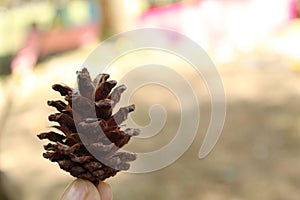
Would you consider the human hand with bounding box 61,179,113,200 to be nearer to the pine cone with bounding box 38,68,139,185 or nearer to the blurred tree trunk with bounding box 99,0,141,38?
the pine cone with bounding box 38,68,139,185

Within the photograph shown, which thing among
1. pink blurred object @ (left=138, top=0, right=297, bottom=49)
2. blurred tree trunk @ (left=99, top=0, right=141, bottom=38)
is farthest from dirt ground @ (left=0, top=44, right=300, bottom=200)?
blurred tree trunk @ (left=99, top=0, right=141, bottom=38)

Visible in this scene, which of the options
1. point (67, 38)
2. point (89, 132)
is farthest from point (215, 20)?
point (89, 132)

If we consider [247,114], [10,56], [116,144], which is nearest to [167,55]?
[247,114]

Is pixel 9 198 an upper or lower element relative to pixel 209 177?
lower

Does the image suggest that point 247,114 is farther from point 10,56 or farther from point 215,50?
point 10,56

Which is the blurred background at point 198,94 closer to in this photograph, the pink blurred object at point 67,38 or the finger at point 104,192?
the pink blurred object at point 67,38

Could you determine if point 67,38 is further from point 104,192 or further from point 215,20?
point 104,192
